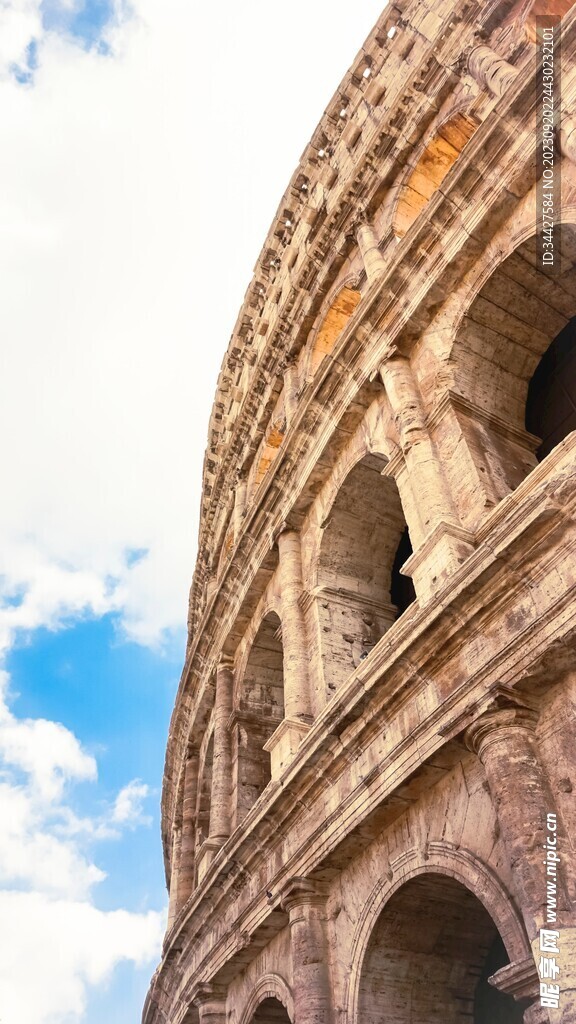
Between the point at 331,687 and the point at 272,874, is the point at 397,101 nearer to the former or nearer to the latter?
the point at 331,687

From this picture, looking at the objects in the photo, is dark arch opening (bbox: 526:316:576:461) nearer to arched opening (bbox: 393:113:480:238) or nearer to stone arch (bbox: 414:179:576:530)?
stone arch (bbox: 414:179:576:530)

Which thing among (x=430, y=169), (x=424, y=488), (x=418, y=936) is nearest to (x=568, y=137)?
(x=424, y=488)

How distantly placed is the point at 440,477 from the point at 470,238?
2686 millimetres

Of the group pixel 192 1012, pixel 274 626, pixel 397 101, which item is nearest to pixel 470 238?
pixel 397 101

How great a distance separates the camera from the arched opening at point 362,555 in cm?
850

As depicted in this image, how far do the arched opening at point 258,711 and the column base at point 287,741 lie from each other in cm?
220

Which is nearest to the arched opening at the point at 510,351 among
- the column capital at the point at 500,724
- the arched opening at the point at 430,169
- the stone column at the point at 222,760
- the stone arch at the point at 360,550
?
the stone arch at the point at 360,550

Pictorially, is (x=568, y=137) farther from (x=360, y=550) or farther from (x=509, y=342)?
(x=360, y=550)

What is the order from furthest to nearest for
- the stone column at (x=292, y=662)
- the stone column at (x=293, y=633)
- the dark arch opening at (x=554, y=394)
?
the dark arch opening at (x=554, y=394), the stone column at (x=293, y=633), the stone column at (x=292, y=662)

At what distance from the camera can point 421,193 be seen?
33.7ft

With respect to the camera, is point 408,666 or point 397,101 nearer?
point 408,666

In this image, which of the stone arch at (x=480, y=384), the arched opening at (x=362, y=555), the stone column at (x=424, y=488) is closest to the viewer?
the stone column at (x=424, y=488)

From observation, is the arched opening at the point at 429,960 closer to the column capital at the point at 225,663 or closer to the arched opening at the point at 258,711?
the arched opening at the point at 258,711

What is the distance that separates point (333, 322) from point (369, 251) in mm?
1856
